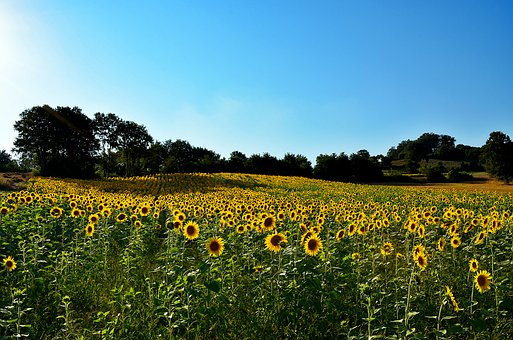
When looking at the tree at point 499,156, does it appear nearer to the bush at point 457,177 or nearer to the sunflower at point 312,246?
the bush at point 457,177

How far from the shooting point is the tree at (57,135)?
59438 millimetres

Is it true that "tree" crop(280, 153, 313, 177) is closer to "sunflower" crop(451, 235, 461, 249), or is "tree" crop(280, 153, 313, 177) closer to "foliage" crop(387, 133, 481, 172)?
"foliage" crop(387, 133, 481, 172)

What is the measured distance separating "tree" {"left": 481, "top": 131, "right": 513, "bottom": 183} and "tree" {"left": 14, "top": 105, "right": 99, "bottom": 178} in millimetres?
60168

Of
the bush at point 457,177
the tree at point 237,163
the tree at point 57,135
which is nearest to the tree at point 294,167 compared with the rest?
the tree at point 237,163

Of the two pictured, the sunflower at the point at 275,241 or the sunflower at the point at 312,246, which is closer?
the sunflower at the point at 275,241

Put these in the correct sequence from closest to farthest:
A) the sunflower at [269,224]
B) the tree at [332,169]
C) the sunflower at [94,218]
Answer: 1. the sunflower at [269,224]
2. the sunflower at [94,218]
3. the tree at [332,169]

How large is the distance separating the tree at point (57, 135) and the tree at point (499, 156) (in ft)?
197

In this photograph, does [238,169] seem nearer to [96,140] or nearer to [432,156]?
[96,140]

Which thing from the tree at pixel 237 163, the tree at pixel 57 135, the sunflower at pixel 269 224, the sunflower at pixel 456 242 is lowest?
the sunflower at pixel 456 242

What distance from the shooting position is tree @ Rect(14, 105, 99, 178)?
59438mm

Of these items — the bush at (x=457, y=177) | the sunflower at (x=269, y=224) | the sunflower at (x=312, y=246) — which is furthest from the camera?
the bush at (x=457, y=177)

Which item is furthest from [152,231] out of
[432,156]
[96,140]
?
[432,156]

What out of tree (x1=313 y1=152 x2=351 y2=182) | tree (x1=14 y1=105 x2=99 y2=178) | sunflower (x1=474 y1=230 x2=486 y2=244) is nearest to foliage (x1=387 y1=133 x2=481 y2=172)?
tree (x1=313 y1=152 x2=351 y2=182)

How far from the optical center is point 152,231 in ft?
34.7
